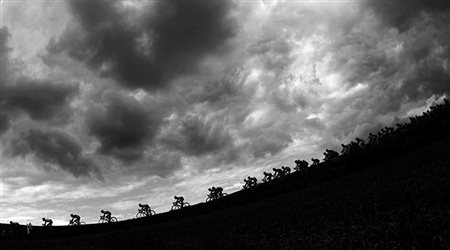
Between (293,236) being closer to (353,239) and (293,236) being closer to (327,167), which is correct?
(353,239)

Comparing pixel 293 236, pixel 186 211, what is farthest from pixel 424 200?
pixel 186 211

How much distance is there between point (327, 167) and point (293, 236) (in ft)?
94.2

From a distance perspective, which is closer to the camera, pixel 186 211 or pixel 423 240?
pixel 423 240

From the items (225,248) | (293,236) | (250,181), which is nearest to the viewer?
(293,236)

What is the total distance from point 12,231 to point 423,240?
48.7 meters

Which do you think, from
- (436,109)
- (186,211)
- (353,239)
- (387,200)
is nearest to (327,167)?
(186,211)

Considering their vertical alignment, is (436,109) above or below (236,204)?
above

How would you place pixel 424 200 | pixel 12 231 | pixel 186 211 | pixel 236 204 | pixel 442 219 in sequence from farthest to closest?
pixel 12 231 → pixel 186 211 → pixel 236 204 → pixel 424 200 → pixel 442 219

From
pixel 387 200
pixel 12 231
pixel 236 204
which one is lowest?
pixel 387 200

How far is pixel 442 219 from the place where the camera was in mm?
7180

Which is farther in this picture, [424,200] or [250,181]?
[250,181]

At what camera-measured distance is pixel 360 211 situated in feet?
35.9

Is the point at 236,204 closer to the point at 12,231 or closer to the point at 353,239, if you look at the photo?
the point at 12,231

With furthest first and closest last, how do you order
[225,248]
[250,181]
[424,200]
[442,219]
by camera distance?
[250,181], [225,248], [424,200], [442,219]
